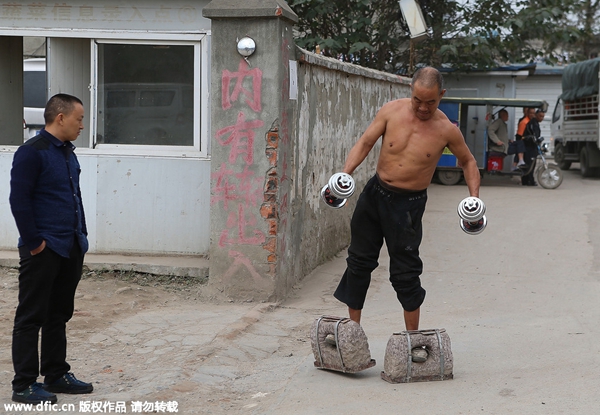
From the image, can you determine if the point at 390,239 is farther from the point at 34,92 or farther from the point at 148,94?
the point at 34,92

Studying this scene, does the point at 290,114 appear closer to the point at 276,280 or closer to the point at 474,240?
the point at 276,280

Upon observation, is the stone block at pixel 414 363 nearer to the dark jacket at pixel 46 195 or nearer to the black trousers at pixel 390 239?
the black trousers at pixel 390 239

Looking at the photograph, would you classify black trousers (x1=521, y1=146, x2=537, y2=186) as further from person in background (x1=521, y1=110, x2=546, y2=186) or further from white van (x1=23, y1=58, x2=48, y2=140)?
white van (x1=23, y1=58, x2=48, y2=140)

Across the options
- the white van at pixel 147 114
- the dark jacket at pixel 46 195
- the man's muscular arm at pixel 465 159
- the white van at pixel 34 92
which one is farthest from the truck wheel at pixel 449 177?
the dark jacket at pixel 46 195

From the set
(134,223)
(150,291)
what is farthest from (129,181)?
(150,291)

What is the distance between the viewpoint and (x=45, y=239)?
14.3ft

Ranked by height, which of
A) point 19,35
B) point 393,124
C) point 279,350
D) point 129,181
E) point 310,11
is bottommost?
point 279,350

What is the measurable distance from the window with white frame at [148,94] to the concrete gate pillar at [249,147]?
3.11 feet

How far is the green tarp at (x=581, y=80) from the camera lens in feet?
61.3

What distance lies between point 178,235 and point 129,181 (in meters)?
0.72

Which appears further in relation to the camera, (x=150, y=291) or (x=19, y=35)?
(x=19, y=35)

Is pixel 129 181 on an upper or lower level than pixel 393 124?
lower

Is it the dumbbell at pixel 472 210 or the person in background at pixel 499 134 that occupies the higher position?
the person in background at pixel 499 134

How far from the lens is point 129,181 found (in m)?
7.79
